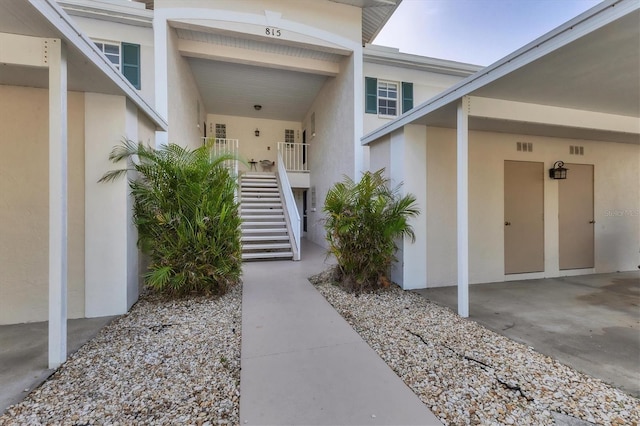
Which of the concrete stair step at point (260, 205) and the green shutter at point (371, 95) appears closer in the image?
the green shutter at point (371, 95)

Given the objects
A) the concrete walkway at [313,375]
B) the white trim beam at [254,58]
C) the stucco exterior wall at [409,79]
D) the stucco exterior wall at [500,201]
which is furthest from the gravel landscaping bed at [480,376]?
the white trim beam at [254,58]

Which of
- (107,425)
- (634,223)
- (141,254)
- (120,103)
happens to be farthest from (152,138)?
(634,223)

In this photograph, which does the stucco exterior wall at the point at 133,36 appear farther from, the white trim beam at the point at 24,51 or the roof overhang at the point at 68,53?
the white trim beam at the point at 24,51

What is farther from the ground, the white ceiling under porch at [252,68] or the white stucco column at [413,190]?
the white ceiling under porch at [252,68]

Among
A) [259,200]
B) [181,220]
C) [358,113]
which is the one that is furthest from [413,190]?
[259,200]

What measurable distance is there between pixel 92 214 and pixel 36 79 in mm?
1593

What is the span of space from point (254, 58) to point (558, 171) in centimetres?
729

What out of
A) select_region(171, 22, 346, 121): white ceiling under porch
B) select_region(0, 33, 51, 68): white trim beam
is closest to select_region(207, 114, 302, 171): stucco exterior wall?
select_region(171, 22, 346, 121): white ceiling under porch

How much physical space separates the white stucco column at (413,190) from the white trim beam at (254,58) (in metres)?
4.07

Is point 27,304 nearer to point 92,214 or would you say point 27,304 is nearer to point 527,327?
point 92,214

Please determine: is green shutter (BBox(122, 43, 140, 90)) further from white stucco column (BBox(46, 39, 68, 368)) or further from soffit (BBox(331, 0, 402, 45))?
soffit (BBox(331, 0, 402, 45))

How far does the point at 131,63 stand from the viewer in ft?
19.3

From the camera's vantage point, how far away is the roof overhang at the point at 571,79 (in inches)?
90.5

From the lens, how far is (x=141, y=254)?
422cm
